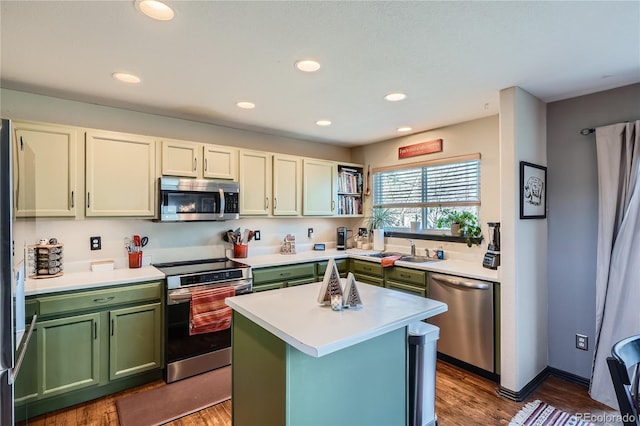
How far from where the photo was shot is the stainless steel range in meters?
2.70

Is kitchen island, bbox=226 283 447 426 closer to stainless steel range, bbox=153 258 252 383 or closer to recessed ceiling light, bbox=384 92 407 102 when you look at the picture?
stainless steel range, bbox=153 258 252 383

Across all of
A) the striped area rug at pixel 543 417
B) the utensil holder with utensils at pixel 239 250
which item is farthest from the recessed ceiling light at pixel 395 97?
the striped area rug at pixel 543 417

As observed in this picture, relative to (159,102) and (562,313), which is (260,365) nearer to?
(159,102)

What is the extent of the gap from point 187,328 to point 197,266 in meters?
0.63

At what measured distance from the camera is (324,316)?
1.56 metres

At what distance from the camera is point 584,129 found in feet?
8.75

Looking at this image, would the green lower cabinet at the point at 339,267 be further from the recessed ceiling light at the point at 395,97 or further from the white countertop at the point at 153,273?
the recessed ceiling light at the point at 395,97

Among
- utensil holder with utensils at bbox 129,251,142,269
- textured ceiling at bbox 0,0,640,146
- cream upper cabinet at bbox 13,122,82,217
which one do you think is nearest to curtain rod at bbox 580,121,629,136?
textured ceiling at bbox 0,0,640,146

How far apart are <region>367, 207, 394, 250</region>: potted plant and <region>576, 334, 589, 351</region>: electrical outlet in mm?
2165

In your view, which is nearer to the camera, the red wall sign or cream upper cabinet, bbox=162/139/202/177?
cream upper cabinet, bbox=162/139/202/177

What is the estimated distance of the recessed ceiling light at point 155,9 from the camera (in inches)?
58.6

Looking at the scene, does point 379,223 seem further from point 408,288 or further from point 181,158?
point 181,158

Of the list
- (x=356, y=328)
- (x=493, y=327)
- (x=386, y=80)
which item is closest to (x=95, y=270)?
(x=356, y=328)

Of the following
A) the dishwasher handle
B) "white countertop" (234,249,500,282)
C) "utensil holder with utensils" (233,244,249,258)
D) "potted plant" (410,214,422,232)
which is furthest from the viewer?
"potted plant" (410,214,422,232)
